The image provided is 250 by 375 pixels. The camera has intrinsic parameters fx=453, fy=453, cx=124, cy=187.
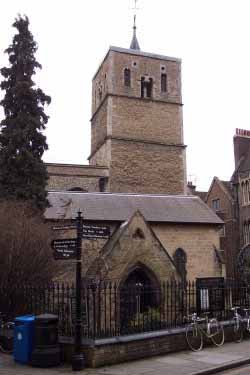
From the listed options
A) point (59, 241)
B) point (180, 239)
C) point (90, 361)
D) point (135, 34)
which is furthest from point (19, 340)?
point (135, 34)

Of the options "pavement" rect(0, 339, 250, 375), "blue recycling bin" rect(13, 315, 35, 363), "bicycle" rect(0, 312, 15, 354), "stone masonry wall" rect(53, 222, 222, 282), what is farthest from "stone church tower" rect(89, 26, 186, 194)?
"blue recycling bin" rect(13, 315, 35, 363)

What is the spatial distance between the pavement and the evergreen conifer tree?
32.5 feet

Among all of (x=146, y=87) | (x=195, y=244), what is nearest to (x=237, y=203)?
(x=195, y=244)

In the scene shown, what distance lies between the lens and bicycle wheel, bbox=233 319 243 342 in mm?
13969

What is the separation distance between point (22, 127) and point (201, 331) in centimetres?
1300

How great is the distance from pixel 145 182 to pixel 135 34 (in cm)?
2006

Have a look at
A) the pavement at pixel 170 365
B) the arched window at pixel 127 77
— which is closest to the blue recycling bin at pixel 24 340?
the pavement at pixel 170 365

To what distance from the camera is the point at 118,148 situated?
133 ft

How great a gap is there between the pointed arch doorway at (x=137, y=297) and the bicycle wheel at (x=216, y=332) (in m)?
1.86

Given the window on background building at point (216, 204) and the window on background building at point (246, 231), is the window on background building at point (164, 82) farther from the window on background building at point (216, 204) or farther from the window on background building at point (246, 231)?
the window on background building at point (246, 231)

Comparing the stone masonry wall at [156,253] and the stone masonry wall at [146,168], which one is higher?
the stone masonry wall at [146,168]

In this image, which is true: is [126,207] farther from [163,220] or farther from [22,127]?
[22,127]

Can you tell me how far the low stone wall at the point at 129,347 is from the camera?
10.3 metres

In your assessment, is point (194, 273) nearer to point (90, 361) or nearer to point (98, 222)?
point (98, 222)
